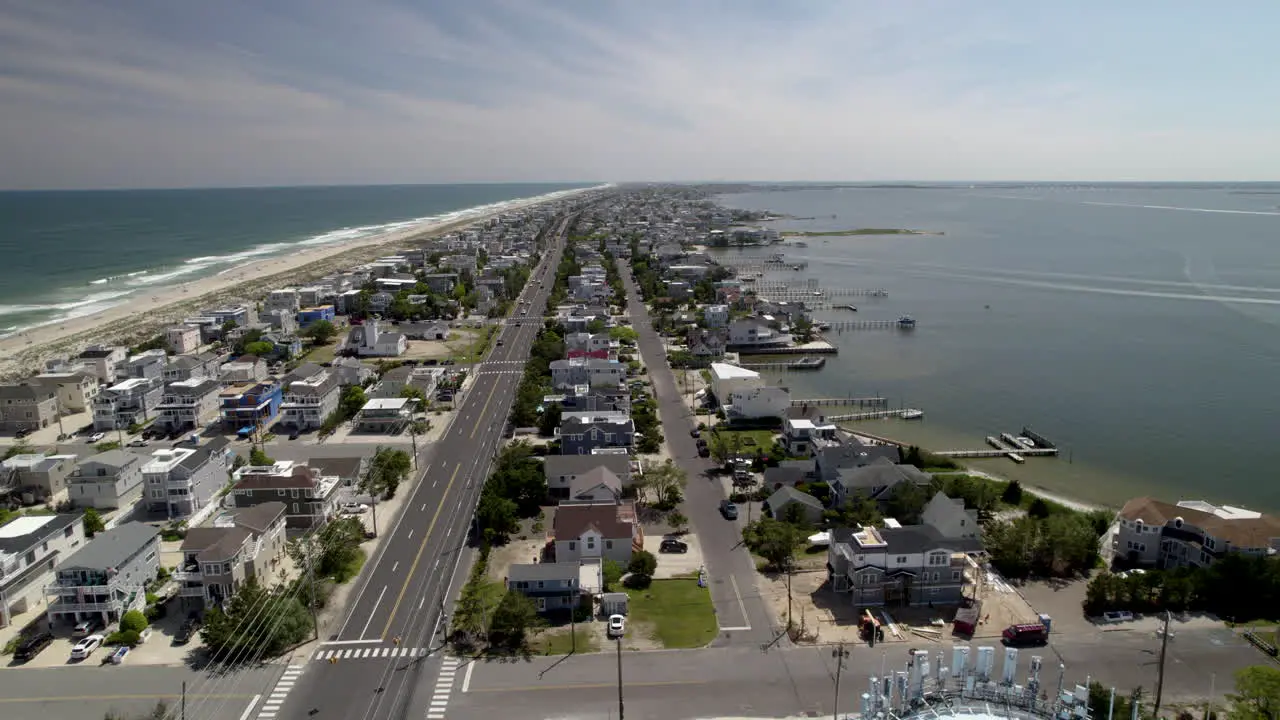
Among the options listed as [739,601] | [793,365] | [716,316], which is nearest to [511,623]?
[739,601]

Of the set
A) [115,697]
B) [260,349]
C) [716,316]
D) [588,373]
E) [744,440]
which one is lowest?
[115,697]

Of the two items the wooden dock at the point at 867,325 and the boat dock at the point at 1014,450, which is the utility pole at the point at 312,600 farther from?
the wooden dock at the point at 867,325

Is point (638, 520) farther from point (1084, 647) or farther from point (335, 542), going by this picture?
point (1084, 647)

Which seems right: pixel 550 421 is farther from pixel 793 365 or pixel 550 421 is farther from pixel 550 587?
pixel 793 365

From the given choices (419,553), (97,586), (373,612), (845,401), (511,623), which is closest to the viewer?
(511,623)

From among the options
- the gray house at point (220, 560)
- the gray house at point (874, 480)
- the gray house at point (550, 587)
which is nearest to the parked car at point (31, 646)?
the gray house at point (220, 560)

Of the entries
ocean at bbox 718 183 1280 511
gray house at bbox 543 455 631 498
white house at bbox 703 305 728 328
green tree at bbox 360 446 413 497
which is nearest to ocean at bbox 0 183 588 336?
green tree at bbox 360 446 413 497

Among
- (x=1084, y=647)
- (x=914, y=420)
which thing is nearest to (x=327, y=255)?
(x=914, y=420)
